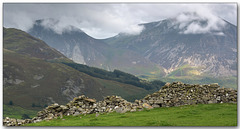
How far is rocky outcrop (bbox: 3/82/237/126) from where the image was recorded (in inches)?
1363

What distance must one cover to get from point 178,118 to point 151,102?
8.12 meters

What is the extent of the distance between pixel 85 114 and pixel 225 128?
701 inches

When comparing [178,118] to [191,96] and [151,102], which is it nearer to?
[151,102]

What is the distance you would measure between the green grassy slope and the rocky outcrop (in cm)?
158

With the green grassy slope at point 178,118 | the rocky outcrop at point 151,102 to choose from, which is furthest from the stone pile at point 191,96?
the green grassy slope at point 178,118

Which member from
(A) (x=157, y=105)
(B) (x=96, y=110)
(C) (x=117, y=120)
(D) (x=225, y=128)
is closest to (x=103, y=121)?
(C) (x=117, y=120)

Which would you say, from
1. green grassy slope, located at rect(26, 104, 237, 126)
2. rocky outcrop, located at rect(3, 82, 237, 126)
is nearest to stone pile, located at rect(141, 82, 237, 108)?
rocky outcrop, located at rect(3, 82, 237, 126)

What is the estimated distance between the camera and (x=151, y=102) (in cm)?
3566

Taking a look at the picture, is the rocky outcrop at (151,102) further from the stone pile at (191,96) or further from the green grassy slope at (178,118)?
the green grassy slope at (178,118)

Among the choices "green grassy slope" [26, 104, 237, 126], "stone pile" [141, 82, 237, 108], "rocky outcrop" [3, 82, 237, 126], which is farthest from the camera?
"stone pile" [141, 82, 237, 108]

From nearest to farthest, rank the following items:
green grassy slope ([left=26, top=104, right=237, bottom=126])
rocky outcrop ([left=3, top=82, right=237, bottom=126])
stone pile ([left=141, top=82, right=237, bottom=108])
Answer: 1. green grassy slope ([left=26, top=104, right=237, bottom=126])
2. rocky outcrop ([left=3, top=82, right=237, bottom=126])
3. stone pile ([left=141, top=82, right=237, bottom=108])

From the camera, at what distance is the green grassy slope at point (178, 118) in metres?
25.5

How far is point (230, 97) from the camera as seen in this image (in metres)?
34.7

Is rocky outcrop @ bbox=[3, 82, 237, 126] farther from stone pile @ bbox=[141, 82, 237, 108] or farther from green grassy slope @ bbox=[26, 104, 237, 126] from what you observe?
green grassy slope @ bbox=[26, 104, 237, 126]
